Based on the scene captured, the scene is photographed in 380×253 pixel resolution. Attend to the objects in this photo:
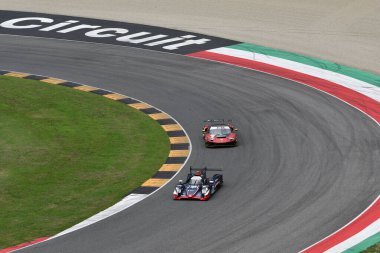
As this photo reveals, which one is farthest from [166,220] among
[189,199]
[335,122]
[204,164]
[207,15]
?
[207,15]

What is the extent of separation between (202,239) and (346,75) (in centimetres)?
2849

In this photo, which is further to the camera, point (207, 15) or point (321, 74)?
point (207, 15)

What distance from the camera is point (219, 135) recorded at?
5069cm

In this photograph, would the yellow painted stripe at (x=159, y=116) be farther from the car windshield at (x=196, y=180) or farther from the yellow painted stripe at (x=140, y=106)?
the car windshield at (x=196, y=180)

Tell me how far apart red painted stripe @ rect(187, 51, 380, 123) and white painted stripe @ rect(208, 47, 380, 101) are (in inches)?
18.8

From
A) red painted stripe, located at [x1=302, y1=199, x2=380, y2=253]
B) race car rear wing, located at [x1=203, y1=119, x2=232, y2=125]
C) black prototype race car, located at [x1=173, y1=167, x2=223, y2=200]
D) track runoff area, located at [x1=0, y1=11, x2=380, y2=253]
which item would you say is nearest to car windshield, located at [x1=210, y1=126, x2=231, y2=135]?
race car rear wing, located at [x1=203, y1=119, x2=232, y2=125]

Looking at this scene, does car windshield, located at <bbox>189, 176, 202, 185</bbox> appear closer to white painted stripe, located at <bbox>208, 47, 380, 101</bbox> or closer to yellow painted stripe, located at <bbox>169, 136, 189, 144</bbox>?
yellow painted stripe, located at <bbox>169, 136, 189, 144</bbox>

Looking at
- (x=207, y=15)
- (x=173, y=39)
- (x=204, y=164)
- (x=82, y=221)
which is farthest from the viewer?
(x=207, y=15)

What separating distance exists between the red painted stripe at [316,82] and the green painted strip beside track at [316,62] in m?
2.14

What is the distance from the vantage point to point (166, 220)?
4091 centimetres

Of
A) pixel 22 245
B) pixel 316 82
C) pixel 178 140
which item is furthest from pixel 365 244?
pixel 316 82

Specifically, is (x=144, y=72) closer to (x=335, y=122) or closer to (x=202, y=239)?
(x=335, y=122)

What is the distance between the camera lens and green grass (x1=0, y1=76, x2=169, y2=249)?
4267 centimetres

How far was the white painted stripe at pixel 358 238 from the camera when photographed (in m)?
37.3
